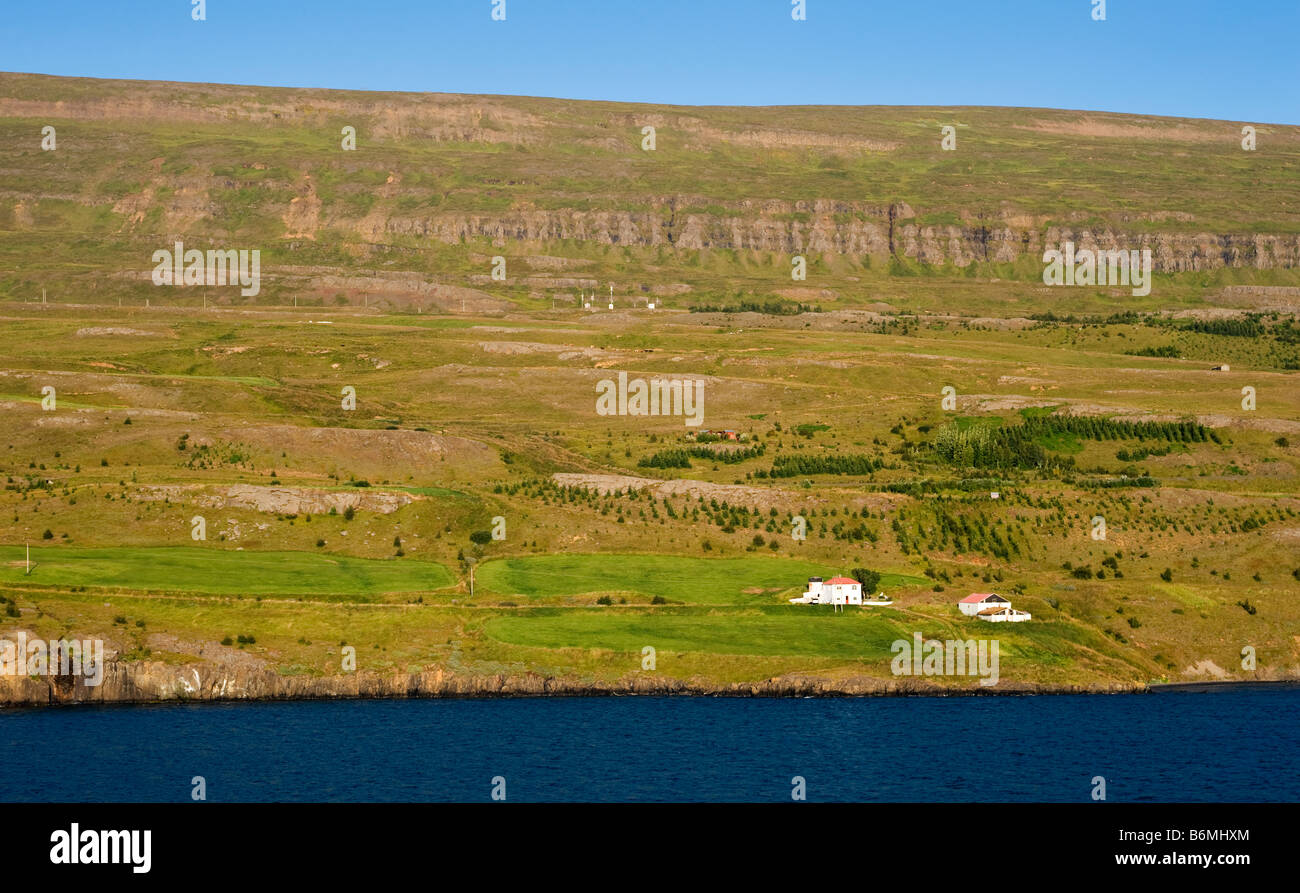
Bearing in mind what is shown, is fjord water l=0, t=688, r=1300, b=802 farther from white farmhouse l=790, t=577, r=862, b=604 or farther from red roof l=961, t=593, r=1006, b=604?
white farmhouse l=790, t=577, r=862, b=604

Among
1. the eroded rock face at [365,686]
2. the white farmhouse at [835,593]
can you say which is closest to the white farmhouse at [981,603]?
the white farmhouse at [835,593]

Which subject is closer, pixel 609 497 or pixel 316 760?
pixel 316 760

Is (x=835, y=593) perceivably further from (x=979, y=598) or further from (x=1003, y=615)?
(x=1003, y=615)

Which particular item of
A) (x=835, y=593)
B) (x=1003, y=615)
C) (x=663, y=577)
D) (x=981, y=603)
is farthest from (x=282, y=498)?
(x=1003, y=615)

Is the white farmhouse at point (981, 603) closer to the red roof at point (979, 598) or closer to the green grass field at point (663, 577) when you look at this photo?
the red roof at point (979, 598)
